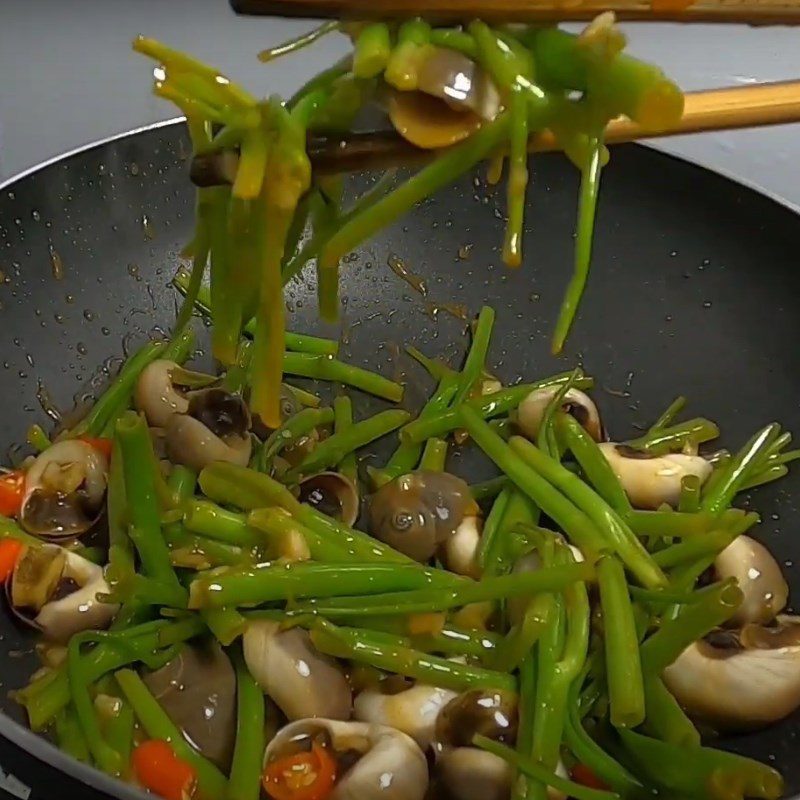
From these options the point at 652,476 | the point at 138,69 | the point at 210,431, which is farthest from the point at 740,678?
the point at 138,69

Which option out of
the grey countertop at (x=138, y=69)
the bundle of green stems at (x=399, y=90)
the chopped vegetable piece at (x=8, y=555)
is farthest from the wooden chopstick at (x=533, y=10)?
the grey countertop at (x=138, y=69)

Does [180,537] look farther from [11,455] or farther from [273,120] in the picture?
[273,120]

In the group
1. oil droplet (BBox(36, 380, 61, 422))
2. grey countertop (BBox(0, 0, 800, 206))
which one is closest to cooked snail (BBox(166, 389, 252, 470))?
oil droplet (BBox(36, 380, 61, 422))

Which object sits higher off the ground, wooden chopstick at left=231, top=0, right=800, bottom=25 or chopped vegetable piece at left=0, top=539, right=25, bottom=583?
wooden chopstick at left=231, top=0, right=800, bottom=25

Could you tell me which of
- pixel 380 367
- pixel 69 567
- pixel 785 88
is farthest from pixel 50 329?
pixel 785 88

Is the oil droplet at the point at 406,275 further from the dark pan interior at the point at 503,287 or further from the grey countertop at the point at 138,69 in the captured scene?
the grey countertop at the point at 138,69

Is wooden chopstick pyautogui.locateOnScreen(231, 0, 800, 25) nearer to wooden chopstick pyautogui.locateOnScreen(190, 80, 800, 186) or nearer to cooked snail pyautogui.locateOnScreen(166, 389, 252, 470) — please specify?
wooden chopstick pyautogui.locateOnScreen(190, 80, 800, 186)

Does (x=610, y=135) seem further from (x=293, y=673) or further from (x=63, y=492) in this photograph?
(x=63, y=492)
